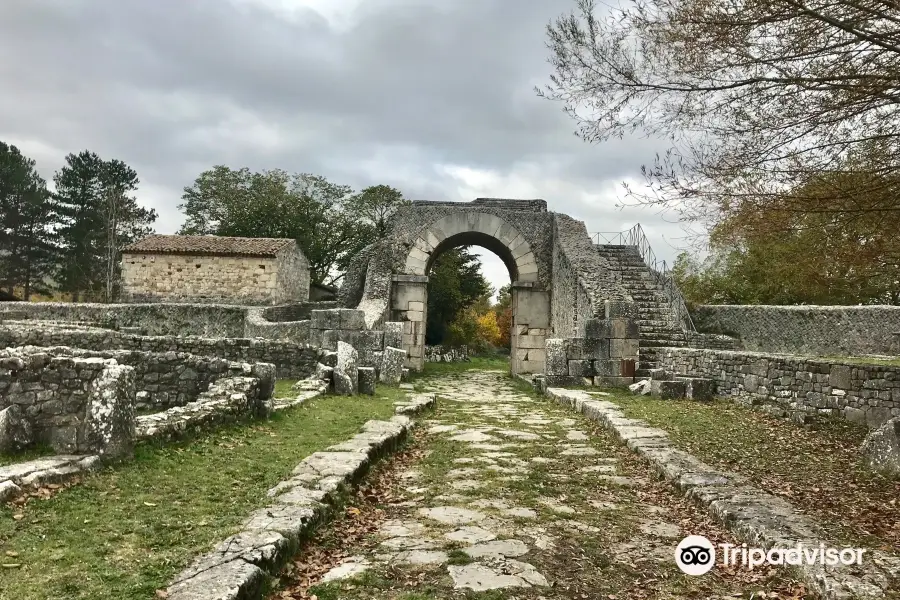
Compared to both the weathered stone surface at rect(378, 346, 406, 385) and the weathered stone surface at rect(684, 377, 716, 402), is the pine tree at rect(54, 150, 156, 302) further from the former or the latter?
the weathered stone surface at rect(684, 377, 716, 402)

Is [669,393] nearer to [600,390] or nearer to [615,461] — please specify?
[600,390]

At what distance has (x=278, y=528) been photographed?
3.74 metres

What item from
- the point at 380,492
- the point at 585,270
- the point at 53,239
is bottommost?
the point at 380,492

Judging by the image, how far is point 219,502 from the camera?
14.3ft

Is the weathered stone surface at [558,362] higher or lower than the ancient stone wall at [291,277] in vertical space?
lower

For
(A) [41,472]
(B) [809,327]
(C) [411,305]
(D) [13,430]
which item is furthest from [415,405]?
(B) [809,327]

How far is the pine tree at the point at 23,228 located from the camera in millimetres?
46906

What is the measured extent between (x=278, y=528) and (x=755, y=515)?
3.17 meters

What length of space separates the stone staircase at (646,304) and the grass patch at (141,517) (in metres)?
9.50

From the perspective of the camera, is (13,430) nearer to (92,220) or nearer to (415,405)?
(415,405)

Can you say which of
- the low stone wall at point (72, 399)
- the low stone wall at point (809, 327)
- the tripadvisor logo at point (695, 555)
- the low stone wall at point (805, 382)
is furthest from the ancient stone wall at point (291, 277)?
the tripadvisor logo at point (695, 555)

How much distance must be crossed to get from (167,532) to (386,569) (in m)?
1.34

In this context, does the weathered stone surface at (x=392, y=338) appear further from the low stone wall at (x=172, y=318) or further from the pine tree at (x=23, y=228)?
the pine tree at (x=23, y=228)

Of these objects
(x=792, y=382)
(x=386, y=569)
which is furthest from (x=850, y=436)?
(x=386, y=569)
